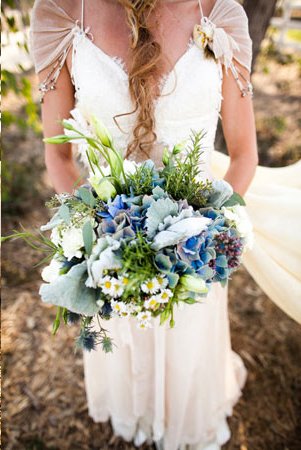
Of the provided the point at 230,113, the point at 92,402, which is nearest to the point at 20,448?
the point at 92,402

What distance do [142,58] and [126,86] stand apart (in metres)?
0.11

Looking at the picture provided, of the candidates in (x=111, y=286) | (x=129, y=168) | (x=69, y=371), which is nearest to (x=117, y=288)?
(x=111, y=286)

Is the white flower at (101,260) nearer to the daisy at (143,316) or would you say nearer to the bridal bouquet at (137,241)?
the bridal bouquet at (137,241)

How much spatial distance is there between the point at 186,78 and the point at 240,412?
72.6 inches

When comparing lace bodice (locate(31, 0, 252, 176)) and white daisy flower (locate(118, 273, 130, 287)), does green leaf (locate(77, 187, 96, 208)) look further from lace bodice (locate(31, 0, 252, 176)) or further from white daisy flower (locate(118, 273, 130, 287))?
lace bodice (locate(31, 0, 252, 176))

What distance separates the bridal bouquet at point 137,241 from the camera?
0.92m

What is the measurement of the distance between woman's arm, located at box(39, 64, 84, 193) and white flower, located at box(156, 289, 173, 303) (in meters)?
0.59

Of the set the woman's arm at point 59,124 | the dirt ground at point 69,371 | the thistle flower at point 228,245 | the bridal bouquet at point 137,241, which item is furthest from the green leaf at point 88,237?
the dirt ground at point 69,371

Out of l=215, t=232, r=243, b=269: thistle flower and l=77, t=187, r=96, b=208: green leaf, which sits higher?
l=77, t=187, r=96, b=208: green leaf

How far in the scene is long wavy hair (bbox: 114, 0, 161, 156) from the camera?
1.31m

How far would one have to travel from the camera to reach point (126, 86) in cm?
139

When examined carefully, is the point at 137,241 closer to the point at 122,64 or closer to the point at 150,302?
the point at 150,302

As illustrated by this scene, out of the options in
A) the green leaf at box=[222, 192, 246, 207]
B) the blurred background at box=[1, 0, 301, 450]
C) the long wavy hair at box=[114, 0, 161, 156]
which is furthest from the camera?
the blurred background at box=[1, 0, 301, 450]

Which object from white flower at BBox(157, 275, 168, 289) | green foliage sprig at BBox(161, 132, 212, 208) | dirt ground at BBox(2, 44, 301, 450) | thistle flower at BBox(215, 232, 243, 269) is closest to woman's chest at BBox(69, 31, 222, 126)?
green foliage sprig at BBox(161, 132, 212, 208)
